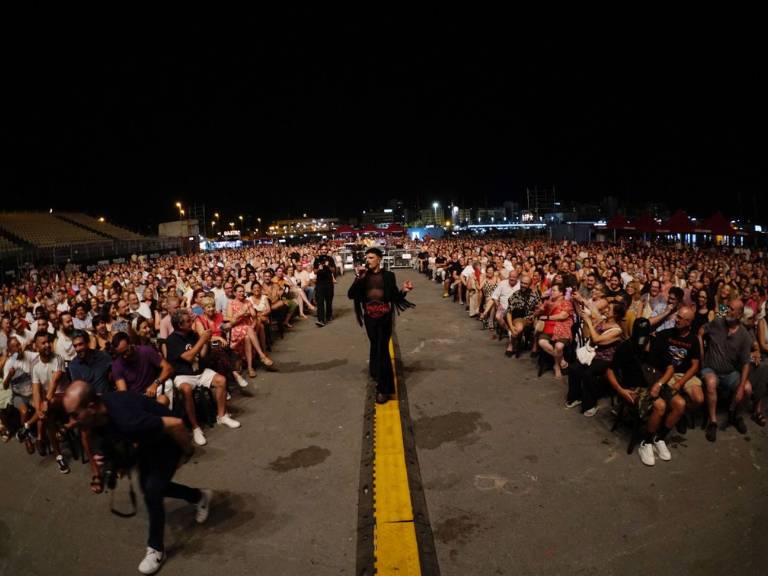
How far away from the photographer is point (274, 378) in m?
7.39

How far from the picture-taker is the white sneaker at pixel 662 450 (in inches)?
170

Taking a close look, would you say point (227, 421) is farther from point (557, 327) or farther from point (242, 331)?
point (557, 327)

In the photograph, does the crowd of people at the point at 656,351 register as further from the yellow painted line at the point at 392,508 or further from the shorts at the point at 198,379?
the shorts at the point at 198,379

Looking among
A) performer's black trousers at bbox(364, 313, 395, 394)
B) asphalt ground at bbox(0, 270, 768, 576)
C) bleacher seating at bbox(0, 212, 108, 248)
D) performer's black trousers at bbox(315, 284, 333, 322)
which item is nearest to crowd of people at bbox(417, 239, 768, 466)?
asphalt ground at bbox(0, 270, 768, 576)

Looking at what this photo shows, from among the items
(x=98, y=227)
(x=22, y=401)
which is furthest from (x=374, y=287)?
(x=98, y=227)

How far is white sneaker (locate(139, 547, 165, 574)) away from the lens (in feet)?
10.3

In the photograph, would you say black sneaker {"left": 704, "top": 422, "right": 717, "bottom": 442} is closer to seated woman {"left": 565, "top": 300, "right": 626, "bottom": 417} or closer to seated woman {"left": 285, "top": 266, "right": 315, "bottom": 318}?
seated woman {"left": 565, "top": 300, "right": 626, "bottom": 417}

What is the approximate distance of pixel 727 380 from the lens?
16.5 ft

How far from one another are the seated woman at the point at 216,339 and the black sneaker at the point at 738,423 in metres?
5.83

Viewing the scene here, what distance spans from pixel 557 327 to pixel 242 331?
4901 millimetres

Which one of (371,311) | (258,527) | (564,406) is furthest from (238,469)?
(564,406)

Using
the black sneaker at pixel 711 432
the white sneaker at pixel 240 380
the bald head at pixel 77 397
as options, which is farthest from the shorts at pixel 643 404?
the white sneaker at pixel 240 380

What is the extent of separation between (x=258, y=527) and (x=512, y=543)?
1.87 meters

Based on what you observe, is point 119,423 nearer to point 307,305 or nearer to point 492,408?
point 492,408
